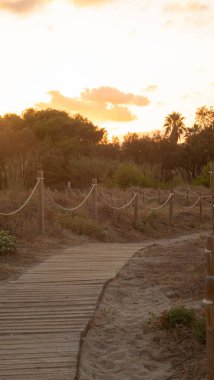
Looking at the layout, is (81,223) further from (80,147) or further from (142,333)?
(80,147)

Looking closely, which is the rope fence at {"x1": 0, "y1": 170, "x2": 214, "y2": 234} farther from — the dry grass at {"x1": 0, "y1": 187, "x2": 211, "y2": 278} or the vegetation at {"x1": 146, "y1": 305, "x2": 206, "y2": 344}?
the vegetation at {"x1": 146, "y1": 305, "x2": 206, "y2": 344}

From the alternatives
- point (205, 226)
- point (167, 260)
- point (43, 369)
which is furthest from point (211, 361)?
point (205, 226)

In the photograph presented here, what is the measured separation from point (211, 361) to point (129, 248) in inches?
317

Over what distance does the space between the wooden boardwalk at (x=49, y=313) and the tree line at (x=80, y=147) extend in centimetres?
2029

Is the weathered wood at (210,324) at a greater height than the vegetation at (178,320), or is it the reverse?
the weathered wood at (210,324)

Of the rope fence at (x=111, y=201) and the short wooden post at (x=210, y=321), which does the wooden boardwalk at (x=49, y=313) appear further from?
the rope fence at (x=111, y=201)

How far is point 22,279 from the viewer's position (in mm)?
8125

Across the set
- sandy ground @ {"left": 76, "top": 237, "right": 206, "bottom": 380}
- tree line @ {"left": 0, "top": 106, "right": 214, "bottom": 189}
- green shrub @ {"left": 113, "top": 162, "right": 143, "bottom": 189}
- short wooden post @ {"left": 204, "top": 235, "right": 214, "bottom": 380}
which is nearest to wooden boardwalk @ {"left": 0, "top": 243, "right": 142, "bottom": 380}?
sandy ground @ {"left": 76, "top": 237, "right": 206, "bottom": 380}

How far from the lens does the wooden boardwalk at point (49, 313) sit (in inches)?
185

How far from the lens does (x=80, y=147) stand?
3697 centimetres

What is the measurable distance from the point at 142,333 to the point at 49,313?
0.99 m

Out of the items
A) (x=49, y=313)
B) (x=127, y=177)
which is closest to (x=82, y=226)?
(x=49, y=313)

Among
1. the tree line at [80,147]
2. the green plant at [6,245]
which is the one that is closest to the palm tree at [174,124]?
the tree line at [80,147]

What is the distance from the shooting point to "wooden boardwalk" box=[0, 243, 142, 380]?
470 centimetres
